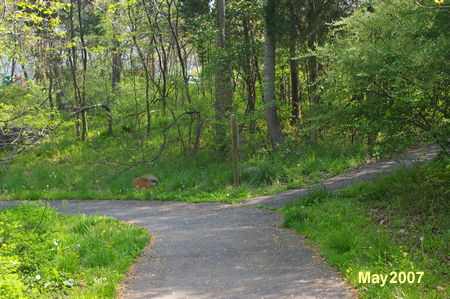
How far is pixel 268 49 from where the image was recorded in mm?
13758

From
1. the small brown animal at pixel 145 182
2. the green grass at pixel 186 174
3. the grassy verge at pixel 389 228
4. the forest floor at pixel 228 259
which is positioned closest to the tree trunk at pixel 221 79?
the green grass at pixel 186 174

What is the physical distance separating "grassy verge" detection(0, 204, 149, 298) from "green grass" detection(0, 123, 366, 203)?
376 centimetres

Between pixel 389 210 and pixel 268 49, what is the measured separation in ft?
28.2

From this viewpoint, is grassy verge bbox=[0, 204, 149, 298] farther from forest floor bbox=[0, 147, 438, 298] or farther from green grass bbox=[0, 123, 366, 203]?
green grass bbox=[0, 123, 366, 203]

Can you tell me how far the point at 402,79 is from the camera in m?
6.04

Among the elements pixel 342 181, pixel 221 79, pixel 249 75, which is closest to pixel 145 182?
pixel 221 79

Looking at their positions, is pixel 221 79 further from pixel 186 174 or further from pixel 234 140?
pixel 234 140

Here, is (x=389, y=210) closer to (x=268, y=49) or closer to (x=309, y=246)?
(x=309, y=246)

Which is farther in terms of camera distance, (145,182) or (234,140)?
(145,182)

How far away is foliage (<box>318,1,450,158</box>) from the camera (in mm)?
5840

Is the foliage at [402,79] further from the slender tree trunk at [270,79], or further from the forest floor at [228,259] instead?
the slender tree trunk at [270,79]

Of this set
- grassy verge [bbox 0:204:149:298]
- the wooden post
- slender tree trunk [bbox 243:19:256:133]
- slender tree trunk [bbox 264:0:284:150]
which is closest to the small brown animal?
the wooden post

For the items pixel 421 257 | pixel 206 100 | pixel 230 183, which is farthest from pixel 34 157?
pixel 421 257

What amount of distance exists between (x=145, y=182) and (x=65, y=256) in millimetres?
6791
